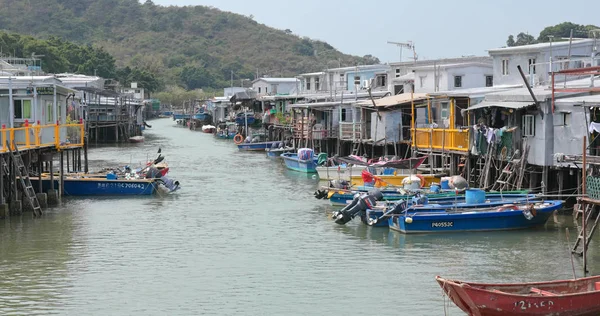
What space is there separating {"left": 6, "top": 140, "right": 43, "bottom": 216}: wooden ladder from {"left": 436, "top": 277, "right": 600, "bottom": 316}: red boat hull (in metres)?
18.8

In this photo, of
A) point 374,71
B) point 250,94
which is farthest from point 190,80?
point 374,71

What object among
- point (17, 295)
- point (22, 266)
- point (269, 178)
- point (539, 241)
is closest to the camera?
point (17, 295)

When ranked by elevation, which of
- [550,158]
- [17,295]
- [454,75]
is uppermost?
[454,75]

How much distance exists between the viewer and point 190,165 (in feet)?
193

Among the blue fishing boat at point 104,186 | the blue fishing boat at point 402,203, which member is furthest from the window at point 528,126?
the blue fishing boat at point 104,186

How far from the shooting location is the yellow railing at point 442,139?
3938cm

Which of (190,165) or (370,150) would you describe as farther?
(190,165)

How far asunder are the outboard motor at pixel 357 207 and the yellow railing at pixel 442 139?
8262 mm

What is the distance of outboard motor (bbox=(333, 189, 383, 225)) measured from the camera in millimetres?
31641

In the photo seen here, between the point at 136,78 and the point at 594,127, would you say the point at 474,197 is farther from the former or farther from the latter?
the point at 136,78

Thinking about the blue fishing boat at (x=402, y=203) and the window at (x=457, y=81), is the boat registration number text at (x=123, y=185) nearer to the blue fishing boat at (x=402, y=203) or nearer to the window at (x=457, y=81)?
the blue fishing boat at (x=402, y=203)

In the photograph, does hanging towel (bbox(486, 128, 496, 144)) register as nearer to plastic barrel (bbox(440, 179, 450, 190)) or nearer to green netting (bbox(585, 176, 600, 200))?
plastic barrel (bbox(440, 179, 450, 190))

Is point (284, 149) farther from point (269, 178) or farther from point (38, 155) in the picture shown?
point (38, 155)

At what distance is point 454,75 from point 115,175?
21.7m
